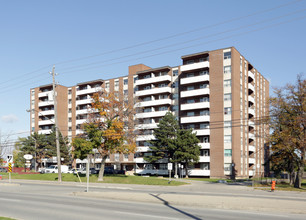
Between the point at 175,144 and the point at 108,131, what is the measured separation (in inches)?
916

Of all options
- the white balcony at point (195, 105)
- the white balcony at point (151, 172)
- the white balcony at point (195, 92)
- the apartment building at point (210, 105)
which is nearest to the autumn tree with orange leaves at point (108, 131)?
the apartment building at point (210, 105)

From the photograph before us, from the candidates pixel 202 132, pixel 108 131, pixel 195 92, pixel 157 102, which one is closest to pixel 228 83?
pixel 195 92

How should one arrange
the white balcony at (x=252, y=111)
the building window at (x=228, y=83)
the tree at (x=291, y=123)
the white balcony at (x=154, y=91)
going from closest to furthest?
1. the tree at (x=291, y=123)
2. the building window at (x=228, y=83)
3. the white balcony at (x=252, y=111)
4. the white balcony at (x=154, y=91)

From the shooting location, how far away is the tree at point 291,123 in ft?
115

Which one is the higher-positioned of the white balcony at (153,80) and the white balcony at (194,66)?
the white balcony at (194,66)

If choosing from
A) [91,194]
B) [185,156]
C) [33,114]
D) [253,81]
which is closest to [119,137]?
[91,194]

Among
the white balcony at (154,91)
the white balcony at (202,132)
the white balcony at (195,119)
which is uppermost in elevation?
the white balcony at (154,91)

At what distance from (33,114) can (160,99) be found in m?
47.3

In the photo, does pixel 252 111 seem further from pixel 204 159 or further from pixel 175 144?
pixel 175 144

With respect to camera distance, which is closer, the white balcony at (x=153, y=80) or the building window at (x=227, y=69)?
the building window at (x=227, y=69)

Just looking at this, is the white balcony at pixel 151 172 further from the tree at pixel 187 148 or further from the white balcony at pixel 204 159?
the tree at pixel 187 148

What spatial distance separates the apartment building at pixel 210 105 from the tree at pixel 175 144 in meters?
3.03

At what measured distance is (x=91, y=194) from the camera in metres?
20.7

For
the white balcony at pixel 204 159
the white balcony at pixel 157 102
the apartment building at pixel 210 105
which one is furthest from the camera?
the white balcony at pixel 157 102
